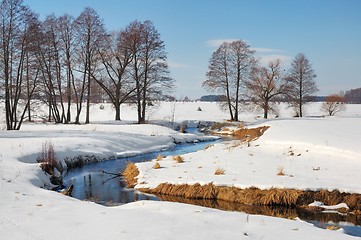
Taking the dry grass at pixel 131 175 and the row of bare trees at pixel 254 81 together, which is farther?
the row of bare trees at pixel 254 81

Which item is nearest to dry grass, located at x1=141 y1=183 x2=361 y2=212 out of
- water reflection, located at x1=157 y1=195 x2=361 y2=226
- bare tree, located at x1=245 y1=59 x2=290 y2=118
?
water reflection, located at x1=157 y1=195 x2=361 y2=226

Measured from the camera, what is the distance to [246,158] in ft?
51.5

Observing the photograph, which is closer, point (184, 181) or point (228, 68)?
point (184, 181)

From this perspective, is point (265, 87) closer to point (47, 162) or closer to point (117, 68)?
point (117, 68)

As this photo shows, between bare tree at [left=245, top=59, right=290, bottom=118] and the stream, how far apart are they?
2801cm

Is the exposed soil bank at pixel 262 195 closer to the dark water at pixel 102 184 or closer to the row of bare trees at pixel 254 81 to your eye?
the dark water at pixel 102 184

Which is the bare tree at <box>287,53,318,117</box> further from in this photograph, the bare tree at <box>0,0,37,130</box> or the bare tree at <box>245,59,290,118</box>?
the bare tree at <box>0,0,37,130</box>

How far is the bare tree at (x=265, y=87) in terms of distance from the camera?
4300 cm

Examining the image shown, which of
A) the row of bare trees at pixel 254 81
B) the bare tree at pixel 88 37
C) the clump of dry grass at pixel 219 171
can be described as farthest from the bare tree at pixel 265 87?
the clump of dry grass at pixel 219 171

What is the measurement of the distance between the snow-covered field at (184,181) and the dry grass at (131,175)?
13.3 inches

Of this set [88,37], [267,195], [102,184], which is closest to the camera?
[267,195]

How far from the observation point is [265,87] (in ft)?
142

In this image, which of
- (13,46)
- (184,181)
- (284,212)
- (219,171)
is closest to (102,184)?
(184,181)

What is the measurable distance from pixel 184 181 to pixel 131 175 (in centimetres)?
310
